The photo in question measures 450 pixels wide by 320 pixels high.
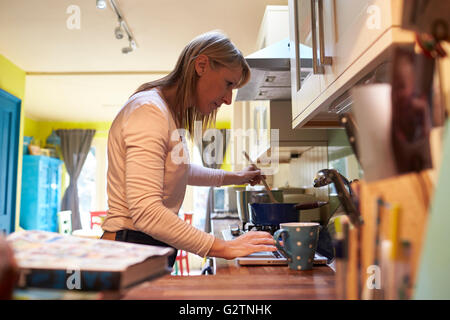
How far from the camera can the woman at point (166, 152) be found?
684mm

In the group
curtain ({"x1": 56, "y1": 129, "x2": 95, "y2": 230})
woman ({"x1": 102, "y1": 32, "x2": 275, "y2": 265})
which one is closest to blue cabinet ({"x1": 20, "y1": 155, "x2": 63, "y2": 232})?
curtain ({"x1": 56, "y1": 129, "x2": 95, "y2": 230})

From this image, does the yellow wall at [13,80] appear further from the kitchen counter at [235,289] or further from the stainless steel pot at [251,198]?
the kitchen counter at [235,289]

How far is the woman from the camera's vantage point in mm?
684

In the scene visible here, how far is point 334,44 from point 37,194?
531cm

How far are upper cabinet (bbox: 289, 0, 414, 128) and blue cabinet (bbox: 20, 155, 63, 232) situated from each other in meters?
4.89

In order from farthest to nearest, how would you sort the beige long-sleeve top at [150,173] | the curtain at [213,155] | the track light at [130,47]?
1. the curtain at [213,155]
2. the track light at [130,47]
3. the beige long-sleeve top at [150,173]

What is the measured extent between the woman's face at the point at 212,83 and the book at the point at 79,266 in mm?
747

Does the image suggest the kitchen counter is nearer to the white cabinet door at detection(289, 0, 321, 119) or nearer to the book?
the book

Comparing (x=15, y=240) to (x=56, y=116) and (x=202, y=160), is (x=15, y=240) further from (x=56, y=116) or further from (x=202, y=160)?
(x=56, y=116)

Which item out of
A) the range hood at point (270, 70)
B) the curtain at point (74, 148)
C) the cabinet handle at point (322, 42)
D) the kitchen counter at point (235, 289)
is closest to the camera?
the kitchen counter at point (235, 289)

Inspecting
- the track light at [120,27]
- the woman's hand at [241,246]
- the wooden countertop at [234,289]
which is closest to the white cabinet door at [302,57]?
the woman's hand at [241,246]

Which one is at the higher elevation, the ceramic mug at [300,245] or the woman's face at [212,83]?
the woman's face at [212,83]
